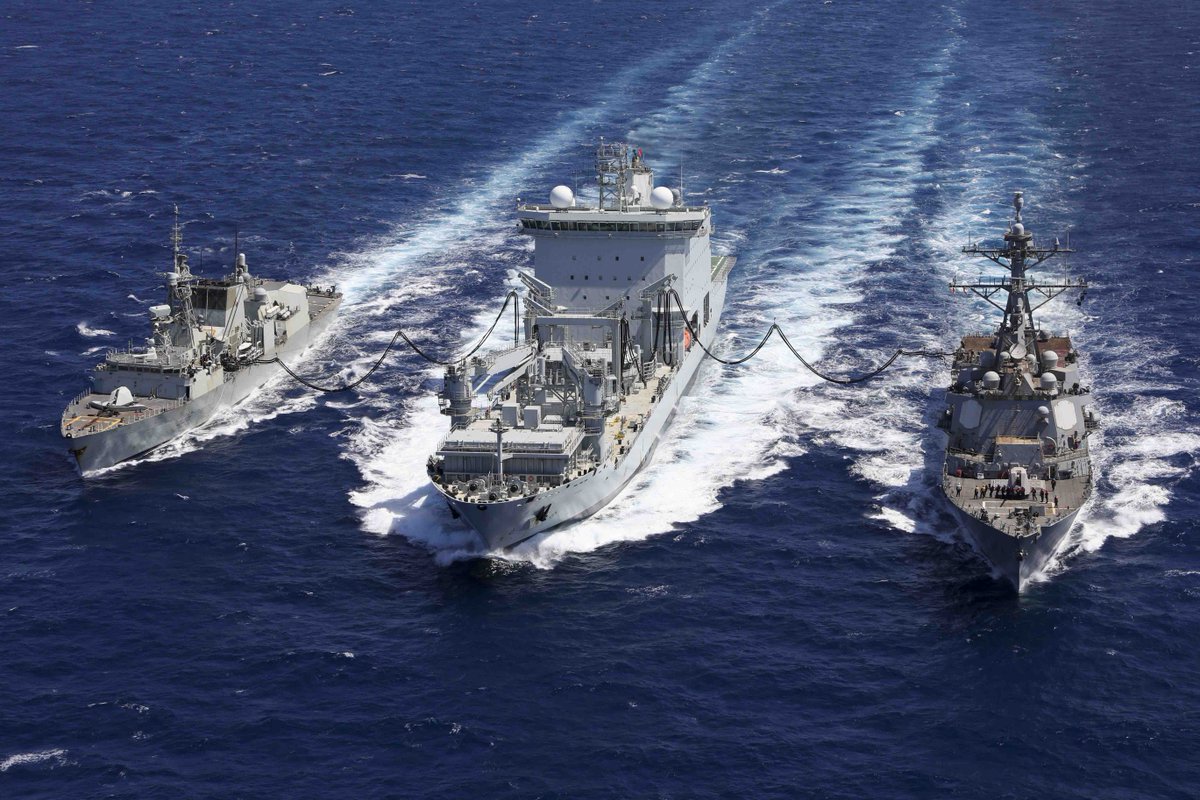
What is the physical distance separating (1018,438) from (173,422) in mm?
50499

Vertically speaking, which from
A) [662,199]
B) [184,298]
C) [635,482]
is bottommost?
[635,482]

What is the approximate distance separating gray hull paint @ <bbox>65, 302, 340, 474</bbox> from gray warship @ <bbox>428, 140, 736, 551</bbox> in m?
16.4

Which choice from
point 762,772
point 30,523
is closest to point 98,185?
point 30,523

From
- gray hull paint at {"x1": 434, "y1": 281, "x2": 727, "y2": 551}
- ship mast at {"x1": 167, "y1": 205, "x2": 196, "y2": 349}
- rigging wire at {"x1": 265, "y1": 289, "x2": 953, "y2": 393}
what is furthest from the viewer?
ship mast at {"x1": 167, "y1": 205, "x2": 196, "y2": 349}

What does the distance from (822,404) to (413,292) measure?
35957 mm

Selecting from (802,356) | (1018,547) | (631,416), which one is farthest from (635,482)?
(1018,547)

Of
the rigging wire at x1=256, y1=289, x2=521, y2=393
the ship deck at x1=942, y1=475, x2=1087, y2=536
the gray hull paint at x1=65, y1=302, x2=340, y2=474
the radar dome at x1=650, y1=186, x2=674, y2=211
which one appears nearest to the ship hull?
the ship deck at x1=942, y1=475, x2=1087, y2=536

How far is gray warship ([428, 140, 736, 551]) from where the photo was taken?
89.2 meters

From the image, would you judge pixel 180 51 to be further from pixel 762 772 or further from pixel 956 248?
pixel 762 772

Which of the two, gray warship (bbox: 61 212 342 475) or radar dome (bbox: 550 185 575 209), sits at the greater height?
radar dome (bbox: 550 185 575 209)

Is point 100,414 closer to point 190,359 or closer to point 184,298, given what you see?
point 190,359

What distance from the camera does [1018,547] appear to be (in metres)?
80.4

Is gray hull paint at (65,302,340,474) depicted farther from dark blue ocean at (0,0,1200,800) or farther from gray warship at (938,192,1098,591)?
gray warship at (938,192,1098,591)

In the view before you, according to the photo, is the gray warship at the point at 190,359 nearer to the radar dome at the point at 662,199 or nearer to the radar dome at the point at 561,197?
the radar dome at the point at 561,197
